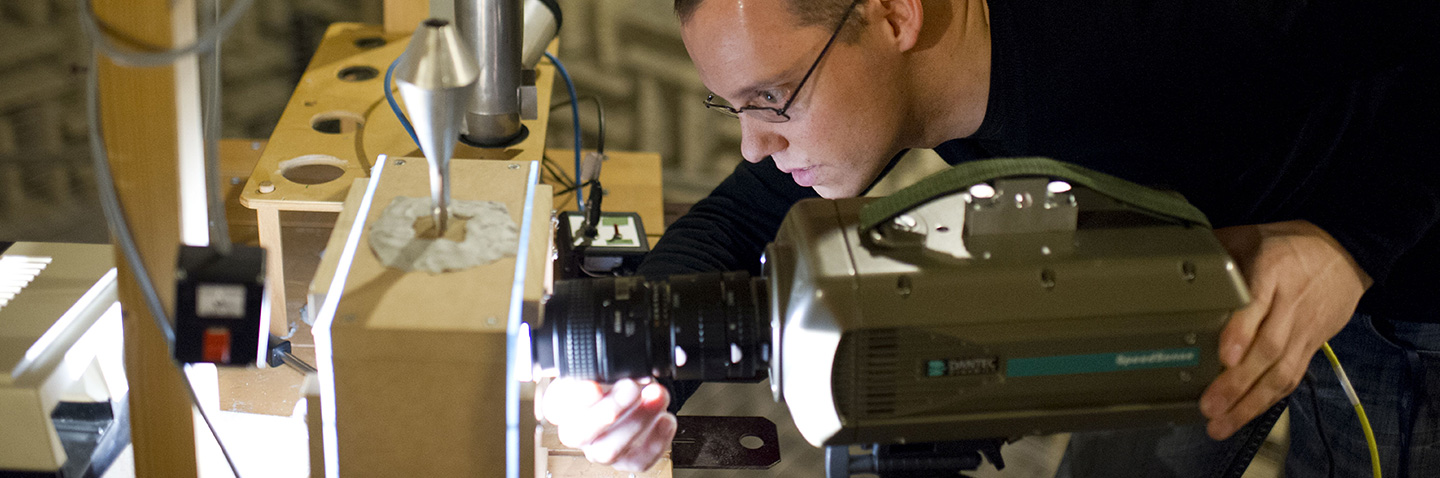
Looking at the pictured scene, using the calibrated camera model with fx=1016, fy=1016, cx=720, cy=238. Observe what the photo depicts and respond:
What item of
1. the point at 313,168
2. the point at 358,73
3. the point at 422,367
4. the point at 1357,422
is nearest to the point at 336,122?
the point at 358,73

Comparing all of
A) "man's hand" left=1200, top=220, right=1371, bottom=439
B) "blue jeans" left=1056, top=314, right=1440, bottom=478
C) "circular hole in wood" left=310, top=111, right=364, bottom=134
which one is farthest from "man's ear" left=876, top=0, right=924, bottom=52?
"circular hole in wood" left=310, top=111, right=364, bottom=134

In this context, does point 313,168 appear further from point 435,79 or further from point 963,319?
point 963,319

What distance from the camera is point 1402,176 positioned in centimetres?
100

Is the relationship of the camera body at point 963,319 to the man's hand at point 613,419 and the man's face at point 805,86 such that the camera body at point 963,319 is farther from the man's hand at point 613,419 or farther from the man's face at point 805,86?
the man's face at point 805,86

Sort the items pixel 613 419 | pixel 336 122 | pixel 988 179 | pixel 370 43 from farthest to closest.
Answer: pixel 370 43 → pixel 336 122 → pixel 613 419 → pixel 988 179

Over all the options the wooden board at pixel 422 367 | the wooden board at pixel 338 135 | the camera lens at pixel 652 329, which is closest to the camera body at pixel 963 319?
the camera lens at pixel 652 329

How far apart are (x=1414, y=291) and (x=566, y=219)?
1036 mm

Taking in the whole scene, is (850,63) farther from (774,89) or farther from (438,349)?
(438,349)

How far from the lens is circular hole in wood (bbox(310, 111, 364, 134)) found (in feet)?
4.29

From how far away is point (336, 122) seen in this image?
1.43 m

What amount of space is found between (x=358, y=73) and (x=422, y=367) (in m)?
0.95

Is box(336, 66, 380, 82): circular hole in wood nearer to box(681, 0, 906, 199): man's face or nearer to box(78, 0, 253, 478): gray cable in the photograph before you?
box(681, 0, 906, 199): man's face

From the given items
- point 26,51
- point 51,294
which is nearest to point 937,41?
point 51,294

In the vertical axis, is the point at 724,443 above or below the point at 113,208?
below
